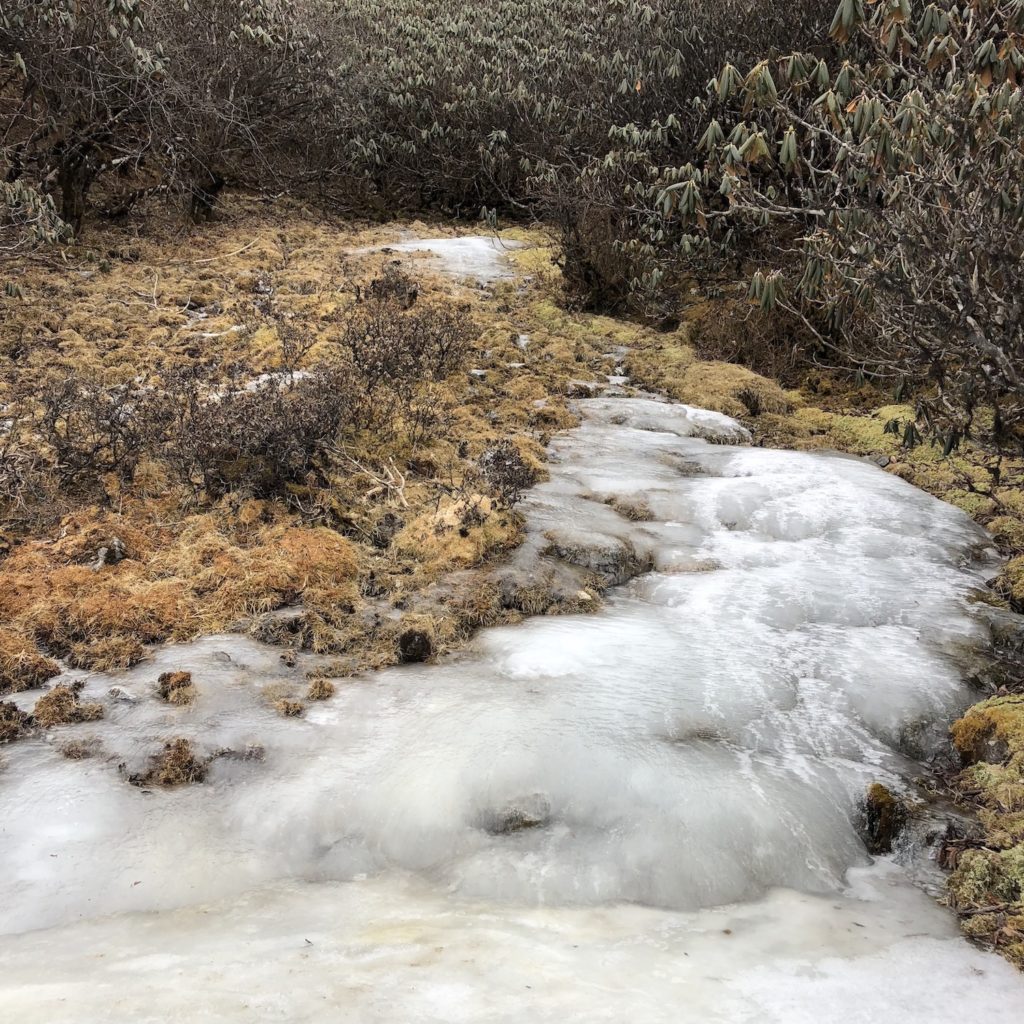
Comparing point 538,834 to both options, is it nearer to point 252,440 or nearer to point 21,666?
point 21,666

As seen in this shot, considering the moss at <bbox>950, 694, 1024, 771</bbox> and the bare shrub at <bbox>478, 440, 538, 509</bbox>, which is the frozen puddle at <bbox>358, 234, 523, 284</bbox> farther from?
the moss at <bbox>950, 694, 1024, 771</bbox>

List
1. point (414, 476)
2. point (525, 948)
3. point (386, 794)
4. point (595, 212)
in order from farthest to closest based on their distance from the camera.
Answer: point (595, 212) → point (414, 476) → point (386, 794) → point (525, 948)

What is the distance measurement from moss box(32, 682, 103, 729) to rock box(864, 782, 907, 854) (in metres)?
3.26

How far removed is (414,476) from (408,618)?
179 centimetres

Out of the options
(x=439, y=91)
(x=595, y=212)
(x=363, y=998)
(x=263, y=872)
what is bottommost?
(x=263, y=872)

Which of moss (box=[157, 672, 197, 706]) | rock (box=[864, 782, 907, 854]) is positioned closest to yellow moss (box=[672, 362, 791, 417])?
rock (box=[864, 782, 907, 854])

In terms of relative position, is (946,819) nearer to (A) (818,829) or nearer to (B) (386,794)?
(A) (818,829)

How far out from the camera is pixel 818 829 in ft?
11.0

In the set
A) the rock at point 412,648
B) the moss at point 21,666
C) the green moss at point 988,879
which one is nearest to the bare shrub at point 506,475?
the rock at point 412,648

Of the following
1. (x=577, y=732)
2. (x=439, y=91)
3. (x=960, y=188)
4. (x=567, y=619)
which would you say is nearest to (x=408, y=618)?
(x=567, y=619)

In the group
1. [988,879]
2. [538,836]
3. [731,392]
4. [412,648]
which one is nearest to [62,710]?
[412,648]

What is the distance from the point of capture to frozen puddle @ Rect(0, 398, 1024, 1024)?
2459 millimetres

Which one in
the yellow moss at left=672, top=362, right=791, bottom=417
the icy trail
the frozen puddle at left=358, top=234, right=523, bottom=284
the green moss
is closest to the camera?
the icy trail

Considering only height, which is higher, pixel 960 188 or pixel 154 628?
pixel 960 188
